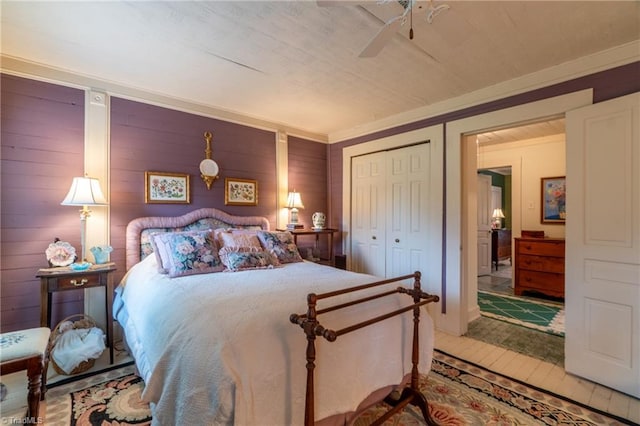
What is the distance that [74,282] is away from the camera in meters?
2.38

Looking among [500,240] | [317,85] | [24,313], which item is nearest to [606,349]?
[317,85]

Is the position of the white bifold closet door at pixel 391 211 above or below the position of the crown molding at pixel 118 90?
below

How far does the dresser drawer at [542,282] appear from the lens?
4398 millimetres

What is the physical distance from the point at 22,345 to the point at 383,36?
105 inches

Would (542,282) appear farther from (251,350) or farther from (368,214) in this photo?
(251,350)

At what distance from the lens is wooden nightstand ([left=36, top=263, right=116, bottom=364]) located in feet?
7.40

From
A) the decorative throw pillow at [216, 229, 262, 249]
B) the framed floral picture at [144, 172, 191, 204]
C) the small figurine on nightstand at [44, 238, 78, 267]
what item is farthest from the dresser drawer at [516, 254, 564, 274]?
the small figurine on nightstand at [44, 238, 78, 267]

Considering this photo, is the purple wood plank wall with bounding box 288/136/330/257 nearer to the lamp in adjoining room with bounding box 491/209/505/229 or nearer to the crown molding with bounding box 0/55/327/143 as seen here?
the crown molding with bounding box 0/55/327/143

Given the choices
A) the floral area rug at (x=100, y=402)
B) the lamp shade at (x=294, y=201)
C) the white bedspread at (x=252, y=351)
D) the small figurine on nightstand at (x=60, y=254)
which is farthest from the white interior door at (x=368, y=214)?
the small figurine on nightstand at (x=60, y=254)

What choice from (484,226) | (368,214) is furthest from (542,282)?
(368,214)

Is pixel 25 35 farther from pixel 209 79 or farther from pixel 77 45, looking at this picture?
pixel 209 79

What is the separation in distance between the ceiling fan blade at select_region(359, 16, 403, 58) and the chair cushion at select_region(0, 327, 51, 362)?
102 inches

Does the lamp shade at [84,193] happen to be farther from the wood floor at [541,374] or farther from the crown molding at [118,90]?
the wood floor at [541,374]

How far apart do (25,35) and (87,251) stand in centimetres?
178
